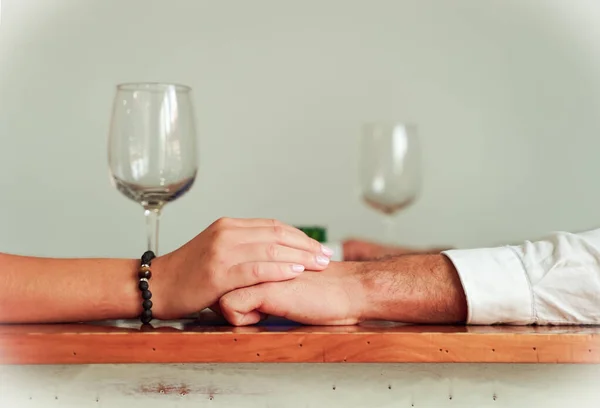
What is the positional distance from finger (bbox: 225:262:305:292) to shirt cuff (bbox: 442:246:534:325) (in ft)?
0.47

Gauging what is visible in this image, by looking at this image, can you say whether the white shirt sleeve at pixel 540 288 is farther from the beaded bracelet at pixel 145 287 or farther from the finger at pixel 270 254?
the beaded bracelet at pixel 145 287

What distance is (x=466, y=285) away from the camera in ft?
2.26

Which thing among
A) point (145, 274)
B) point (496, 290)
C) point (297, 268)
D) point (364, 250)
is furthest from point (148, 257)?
point (364, 250)

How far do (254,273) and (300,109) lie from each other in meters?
1.79

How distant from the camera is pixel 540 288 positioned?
686mm

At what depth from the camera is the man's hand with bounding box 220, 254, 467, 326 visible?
2.26ft

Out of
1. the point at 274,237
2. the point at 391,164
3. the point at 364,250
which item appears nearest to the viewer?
the point at 274,237

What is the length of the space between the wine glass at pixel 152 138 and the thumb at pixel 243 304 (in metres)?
0.14

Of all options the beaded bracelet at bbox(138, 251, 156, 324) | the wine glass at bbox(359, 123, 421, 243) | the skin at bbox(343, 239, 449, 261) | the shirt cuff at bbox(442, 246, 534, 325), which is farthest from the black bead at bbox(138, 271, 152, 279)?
the wine glass at bbox(359, 123, 421, 243)

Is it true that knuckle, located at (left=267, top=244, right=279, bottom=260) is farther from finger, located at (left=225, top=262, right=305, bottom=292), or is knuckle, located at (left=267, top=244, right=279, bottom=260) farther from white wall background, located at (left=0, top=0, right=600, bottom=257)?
white wall background, located at (left=0, top=0, right=600, bottom=257)

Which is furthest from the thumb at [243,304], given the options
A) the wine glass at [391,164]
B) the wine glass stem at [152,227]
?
the wine glass at [391,164]

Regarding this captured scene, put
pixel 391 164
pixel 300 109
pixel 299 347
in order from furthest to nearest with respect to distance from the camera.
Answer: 1. pixel 300 109
2. pixel 391 164
3. pixel 299 347

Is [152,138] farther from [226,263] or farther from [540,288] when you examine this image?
[540,288]

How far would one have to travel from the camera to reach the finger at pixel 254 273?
0.70 metres
